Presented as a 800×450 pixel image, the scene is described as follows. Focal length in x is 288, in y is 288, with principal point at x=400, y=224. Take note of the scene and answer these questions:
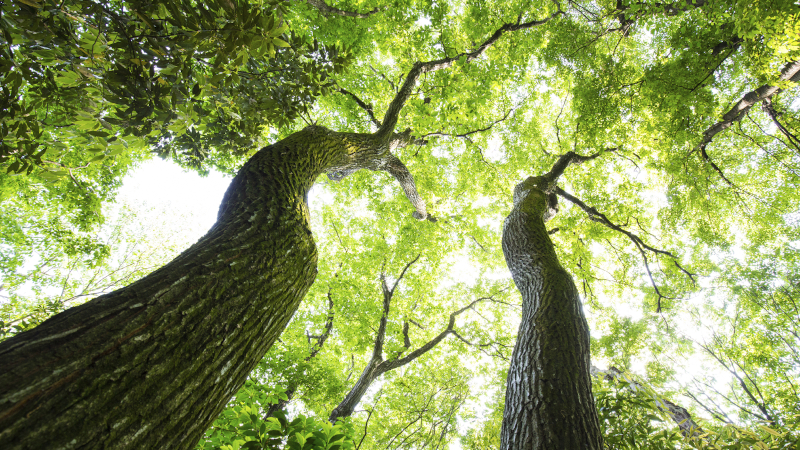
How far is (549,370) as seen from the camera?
2.33 meters

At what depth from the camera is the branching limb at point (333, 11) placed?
5.83 meters

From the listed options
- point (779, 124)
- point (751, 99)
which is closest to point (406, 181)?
point (751, 99)

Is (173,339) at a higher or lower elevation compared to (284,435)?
higher

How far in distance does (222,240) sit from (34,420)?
104 centimetres

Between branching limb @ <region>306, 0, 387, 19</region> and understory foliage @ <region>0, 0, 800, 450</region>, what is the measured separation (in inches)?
1.4

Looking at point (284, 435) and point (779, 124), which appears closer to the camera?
point (284, 435)

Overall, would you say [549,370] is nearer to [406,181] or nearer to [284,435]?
[284,435]

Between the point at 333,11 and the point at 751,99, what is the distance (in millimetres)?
8437

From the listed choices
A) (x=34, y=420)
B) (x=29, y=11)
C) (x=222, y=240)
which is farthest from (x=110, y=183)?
(x=34, y=420)

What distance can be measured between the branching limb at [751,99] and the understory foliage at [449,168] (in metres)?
0.04

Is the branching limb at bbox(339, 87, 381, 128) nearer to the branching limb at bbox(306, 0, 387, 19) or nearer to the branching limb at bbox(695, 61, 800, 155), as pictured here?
the branching limb at bbox(306, 0, 387, 19)

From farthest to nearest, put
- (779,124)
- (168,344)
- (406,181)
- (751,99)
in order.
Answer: (406,181)
(779,124)
(751,99)
(168,344)

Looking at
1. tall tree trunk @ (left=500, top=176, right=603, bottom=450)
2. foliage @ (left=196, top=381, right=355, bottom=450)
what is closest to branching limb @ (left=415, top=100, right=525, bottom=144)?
tall tree trunk @ (left=500, top=176, right=603, bottom=450)

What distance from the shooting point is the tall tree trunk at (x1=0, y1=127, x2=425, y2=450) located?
2.89ft
